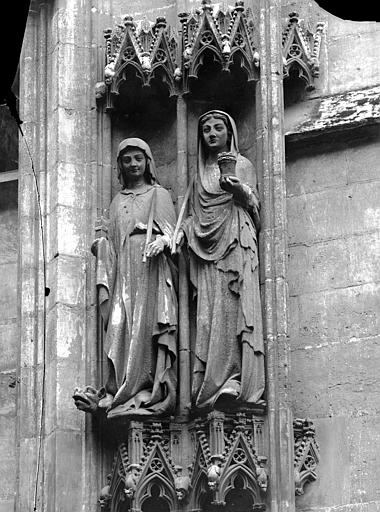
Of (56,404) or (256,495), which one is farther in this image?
(56,404)

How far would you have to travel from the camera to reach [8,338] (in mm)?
9125

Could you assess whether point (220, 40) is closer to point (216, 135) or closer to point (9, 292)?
point (216, 135)

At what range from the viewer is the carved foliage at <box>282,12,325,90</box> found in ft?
29.2

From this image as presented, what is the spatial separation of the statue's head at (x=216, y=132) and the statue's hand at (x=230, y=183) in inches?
14.5

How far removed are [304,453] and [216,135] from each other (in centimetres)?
203

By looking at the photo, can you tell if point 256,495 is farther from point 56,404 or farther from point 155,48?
point 155,48

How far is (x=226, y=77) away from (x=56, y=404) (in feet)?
7.72

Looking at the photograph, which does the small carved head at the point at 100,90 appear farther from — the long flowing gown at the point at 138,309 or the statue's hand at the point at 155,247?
the statue's hand at the point at 155,247

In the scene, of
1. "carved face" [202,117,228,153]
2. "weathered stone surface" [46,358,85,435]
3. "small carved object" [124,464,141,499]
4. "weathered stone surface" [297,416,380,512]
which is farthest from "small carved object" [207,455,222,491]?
"carved face" [202,117,228,153]

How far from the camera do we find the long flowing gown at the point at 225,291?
7.95 meters

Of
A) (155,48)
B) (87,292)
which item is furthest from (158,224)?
(155,48)

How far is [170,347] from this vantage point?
8.11 meters

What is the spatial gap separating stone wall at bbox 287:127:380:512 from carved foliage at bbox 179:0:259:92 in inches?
27.2

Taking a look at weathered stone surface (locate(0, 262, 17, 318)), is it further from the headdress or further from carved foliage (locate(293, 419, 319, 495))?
carved foliage (locate(293, 419, 319, 495))
